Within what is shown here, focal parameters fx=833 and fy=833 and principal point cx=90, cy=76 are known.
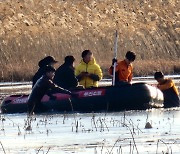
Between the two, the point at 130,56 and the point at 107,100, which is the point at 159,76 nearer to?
the point at 130,56

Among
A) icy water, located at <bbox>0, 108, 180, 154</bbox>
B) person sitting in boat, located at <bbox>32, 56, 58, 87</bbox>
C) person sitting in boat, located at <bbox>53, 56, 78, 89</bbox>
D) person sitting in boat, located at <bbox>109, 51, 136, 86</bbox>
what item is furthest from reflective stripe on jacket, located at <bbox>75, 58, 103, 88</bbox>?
icy water, located at <bbox>0, 108, 180, 154</bbox>

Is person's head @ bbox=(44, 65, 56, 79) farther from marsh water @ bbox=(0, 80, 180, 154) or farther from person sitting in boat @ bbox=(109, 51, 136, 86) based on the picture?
person sitting in boat @ bbox=(109, 51, 136, 86)

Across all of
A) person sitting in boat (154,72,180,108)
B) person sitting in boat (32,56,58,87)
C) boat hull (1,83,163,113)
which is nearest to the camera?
boat hull (1,83,163,113)

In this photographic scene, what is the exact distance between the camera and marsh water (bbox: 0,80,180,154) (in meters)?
11.4

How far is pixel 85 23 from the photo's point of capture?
57312 mm

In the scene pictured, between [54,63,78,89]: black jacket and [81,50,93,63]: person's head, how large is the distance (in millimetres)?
466

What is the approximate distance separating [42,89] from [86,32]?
34399 millimetres

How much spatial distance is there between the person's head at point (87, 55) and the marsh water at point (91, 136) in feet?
15.5

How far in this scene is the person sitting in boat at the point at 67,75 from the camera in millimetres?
21688

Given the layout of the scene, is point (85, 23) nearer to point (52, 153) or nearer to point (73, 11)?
point (73, 11)

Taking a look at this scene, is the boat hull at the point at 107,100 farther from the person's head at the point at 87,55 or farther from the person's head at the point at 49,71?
the person's head at the point at 87,55

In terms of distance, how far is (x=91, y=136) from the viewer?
43.5 ft

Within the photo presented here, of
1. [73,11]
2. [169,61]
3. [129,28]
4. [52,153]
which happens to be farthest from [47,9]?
[52,153]

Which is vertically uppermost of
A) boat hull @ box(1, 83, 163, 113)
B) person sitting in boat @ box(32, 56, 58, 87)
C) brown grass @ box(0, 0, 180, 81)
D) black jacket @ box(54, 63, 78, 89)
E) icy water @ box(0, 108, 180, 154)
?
brown grass @ box(0, 0, 180, 81)
